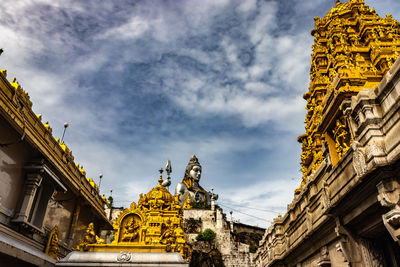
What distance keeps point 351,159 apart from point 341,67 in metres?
9.61

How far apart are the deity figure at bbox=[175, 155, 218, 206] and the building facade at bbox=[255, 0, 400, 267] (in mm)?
44439

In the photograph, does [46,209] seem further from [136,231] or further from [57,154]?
[136,231]

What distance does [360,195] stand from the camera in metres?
8.16

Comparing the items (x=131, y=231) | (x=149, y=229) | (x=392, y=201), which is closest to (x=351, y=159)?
(x=392, y=201)

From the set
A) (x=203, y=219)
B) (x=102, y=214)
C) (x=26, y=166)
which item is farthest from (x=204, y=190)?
(x=26, y=166)

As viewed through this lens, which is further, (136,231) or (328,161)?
(136,231)

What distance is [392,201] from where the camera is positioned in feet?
21.9

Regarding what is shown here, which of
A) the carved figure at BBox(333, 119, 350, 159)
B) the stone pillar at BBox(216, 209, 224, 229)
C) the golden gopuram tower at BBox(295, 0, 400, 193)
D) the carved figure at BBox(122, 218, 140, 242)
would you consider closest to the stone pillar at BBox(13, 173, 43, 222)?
the carved figure at BBox(122, 218, 140, 242)

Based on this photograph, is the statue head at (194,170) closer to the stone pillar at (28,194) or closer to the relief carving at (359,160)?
the stone pillar at (28,194)

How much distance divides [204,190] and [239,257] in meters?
22.6

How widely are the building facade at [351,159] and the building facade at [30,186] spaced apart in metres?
12.7

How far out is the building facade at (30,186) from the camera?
1336 cm

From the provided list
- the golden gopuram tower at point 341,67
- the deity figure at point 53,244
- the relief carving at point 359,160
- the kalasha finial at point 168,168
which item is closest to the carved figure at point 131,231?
the deity figure at point 53,244

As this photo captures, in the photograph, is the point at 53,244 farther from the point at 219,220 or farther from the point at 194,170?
the point at 194,170
